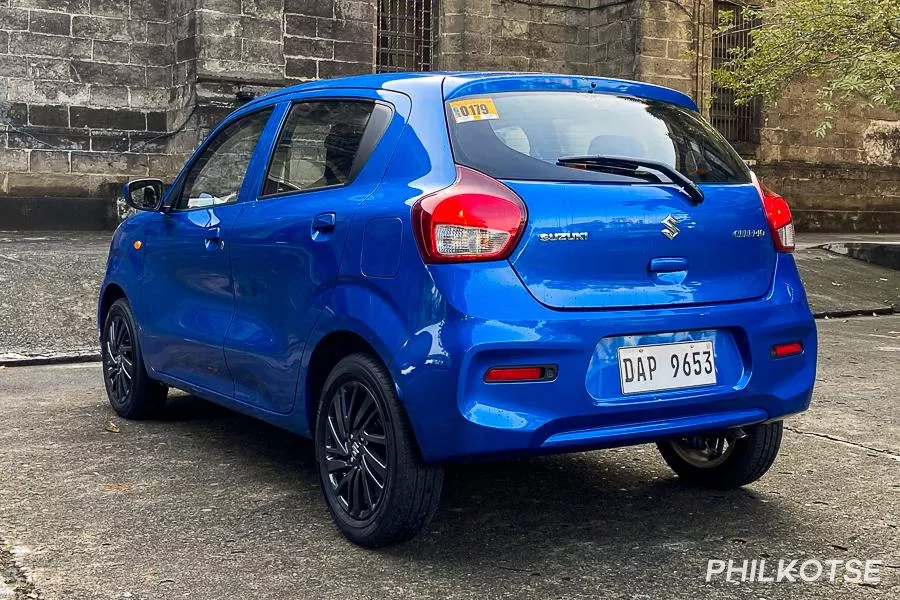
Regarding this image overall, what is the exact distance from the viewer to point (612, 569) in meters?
3.65

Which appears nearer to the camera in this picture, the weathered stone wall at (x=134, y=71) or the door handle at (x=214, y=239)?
the door handle at (x=214, y=239)

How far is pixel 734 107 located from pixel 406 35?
6.76 metres

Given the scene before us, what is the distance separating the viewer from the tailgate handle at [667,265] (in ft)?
12.4

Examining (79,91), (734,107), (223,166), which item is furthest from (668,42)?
(223,166)

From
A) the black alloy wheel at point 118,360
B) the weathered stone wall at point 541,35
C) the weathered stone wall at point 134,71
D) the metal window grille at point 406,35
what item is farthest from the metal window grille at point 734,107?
the black alloy wheel at point 118,360

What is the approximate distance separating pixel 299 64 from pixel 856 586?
13996 millimetres

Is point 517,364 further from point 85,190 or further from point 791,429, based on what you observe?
point 85,190

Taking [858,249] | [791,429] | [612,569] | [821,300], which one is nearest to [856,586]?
[612,569]

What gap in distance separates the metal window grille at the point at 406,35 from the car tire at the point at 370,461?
14747 mm

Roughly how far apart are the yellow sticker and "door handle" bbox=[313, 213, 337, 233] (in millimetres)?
577

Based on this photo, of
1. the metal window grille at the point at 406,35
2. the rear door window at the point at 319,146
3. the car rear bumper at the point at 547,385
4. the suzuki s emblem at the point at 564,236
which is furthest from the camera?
the metal window grille at the point at 406,35

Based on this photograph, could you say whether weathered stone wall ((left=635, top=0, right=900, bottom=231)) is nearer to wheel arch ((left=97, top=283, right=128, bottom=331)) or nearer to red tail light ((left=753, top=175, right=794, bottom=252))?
wheel arch ((left=97, top=283, right=128, bottom=331))

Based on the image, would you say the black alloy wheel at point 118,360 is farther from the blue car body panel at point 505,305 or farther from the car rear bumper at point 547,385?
the car rear bumper at point 547,385

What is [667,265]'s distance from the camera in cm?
381
